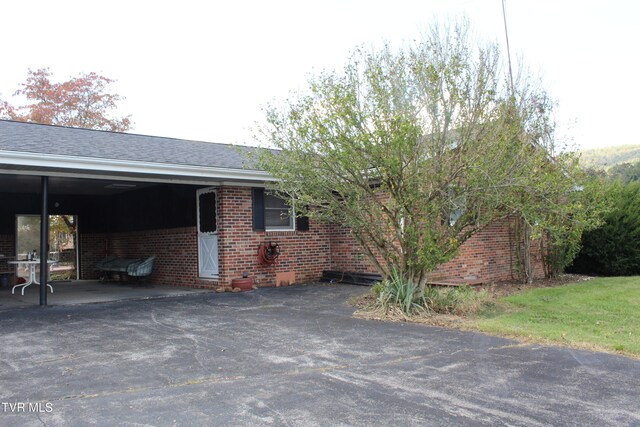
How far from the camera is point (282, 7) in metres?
13.2

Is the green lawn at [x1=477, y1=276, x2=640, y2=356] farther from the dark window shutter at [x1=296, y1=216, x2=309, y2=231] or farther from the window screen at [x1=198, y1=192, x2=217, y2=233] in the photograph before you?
the window screen at [x1=198, y1=192, x2=217, y2=233]

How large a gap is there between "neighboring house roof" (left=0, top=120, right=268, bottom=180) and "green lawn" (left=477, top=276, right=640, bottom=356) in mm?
4949

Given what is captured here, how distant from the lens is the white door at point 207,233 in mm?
11727

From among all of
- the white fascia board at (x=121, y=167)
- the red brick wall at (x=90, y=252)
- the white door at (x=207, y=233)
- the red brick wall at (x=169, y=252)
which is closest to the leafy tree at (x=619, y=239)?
the white fascia board at (x=121, y=167)

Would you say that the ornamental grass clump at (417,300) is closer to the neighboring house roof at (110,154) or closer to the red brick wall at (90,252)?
the neighboring house roof at (110,154)

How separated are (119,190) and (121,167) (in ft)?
19.3

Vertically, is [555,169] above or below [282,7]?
below

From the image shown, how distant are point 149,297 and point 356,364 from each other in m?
6.63

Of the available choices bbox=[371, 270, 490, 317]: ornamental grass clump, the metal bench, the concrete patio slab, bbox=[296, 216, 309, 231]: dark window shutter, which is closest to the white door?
the concrete patio slab

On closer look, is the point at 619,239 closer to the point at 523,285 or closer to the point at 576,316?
the point at 523,285

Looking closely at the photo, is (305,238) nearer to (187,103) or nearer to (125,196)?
(125,196)

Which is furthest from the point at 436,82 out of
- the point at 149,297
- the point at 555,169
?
the point at 149,297

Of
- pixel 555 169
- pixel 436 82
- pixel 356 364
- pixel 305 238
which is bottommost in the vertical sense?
pixel 356 364

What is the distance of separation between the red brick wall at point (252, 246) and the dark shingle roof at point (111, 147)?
0.97 metres
